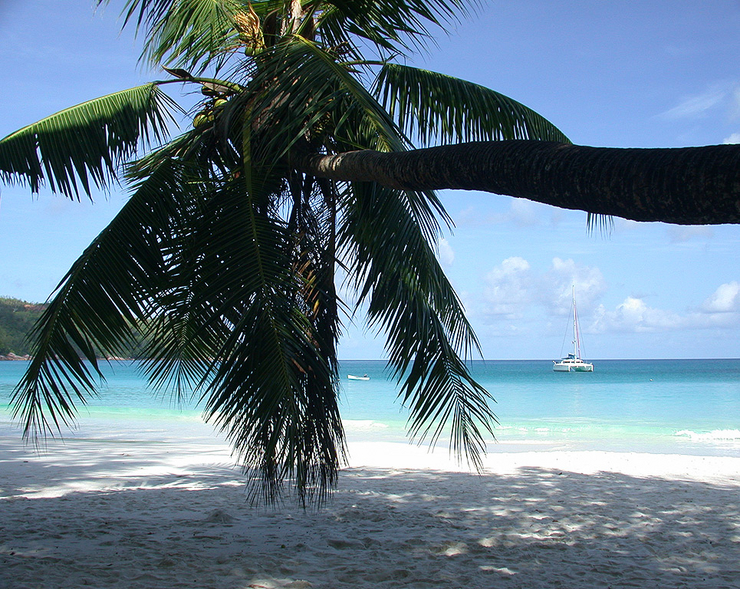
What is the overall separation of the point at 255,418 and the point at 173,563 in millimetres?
1337

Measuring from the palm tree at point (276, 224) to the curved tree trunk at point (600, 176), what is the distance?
32 millimetres

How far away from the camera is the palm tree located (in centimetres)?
367

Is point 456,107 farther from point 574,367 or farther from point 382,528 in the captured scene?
point 574,367

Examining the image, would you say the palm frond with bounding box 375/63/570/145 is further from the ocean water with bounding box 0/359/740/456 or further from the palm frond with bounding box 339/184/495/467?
the ocean water with bounding box 0/359/740/456

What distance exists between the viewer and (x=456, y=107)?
534 centimetres

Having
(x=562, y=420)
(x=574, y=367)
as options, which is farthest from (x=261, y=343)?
(x=574, y=367)

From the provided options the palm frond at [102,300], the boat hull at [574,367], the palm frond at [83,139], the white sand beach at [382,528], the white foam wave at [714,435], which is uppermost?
the palm frond at [83,139]

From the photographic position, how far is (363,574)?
3.99 m

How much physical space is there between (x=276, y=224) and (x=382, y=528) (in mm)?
2686

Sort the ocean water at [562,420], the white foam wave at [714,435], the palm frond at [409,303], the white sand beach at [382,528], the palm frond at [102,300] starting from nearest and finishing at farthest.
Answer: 1. the palm frond at [102,300]
2. the white sand beach at [382,528]
3. the palm frond at [409,303]
4. the ocean water at [562,420]
5. the white foam wave at [714,435]

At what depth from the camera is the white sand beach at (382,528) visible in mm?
3977

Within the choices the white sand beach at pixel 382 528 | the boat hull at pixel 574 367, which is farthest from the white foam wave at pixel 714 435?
the boat hull at pixel 574 367

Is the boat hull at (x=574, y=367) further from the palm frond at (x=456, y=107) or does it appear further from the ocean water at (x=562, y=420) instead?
the palm frond at (x=456, y=107)

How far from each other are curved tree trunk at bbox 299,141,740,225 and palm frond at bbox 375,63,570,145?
248 centimetres
